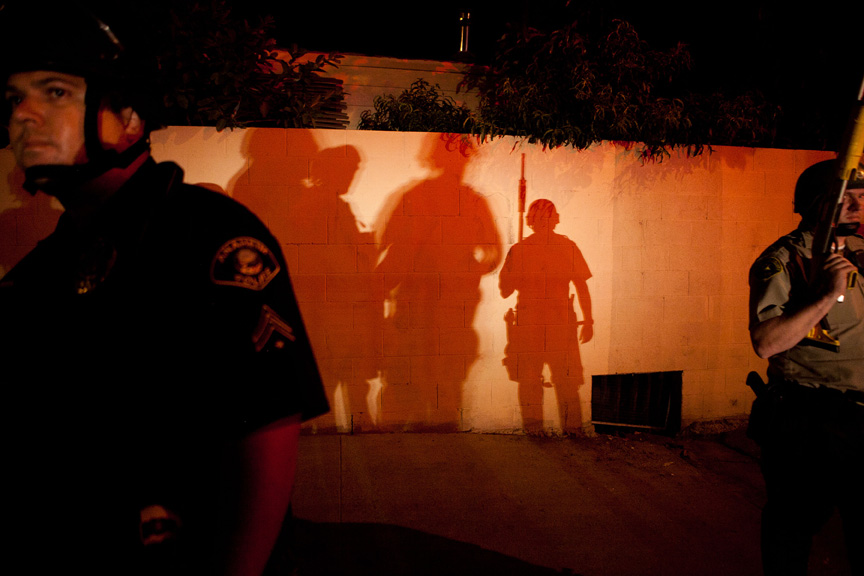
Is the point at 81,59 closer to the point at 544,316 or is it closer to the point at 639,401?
the point at 544,316

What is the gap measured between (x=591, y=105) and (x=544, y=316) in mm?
1807

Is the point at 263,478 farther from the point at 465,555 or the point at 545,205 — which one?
the point at 545,205

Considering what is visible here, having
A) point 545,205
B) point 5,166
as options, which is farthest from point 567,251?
point 5,166

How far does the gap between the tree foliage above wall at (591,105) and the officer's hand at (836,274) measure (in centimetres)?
242

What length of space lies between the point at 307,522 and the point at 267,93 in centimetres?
307

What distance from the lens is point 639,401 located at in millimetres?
4320

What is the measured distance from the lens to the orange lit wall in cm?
374

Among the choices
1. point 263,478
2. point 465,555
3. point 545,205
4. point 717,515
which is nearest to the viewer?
point 263,478

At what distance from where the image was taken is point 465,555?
262cm

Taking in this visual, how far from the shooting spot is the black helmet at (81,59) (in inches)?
42.1

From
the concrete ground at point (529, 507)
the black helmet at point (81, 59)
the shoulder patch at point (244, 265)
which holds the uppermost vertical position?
the black helmet at point (81, 59)

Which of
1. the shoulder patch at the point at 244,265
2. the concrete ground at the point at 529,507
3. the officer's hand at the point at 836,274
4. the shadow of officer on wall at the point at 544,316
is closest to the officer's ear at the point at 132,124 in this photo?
the shoulder patch at the point at 244,265

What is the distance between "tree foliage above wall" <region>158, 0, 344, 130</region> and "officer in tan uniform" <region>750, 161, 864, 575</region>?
3.25m

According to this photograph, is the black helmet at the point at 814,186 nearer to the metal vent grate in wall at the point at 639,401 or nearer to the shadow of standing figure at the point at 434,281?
the shadow of standing figure at the point at 434,281
